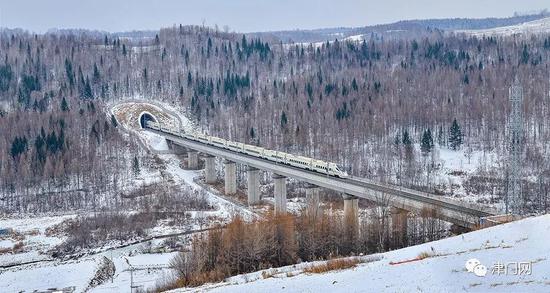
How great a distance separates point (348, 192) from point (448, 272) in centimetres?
2637

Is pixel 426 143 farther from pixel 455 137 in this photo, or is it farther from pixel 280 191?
pixel 280 191

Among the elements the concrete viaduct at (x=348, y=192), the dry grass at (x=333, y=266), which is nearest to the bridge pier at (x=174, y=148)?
the concrete viaduct at (x=348, y=192)

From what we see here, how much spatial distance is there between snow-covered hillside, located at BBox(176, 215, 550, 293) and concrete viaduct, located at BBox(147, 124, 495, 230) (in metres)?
9.95

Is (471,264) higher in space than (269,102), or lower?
lower

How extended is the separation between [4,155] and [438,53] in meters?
103

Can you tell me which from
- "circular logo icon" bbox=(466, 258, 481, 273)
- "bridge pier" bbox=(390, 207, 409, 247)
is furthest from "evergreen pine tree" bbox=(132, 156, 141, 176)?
"circular logo icon" bbox=(466, 258, 481, 273)

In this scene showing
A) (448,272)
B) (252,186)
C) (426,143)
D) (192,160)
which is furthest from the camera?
(192,160)

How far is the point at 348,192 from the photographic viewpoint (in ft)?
156

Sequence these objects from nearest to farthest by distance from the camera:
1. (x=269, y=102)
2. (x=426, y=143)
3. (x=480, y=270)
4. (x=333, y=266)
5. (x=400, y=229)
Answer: (x=480, y=270), (x=333, y=266), (x=400, y=229), (x=426, y=143), (x=269, y=102)

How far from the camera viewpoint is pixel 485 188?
6800 centimetres

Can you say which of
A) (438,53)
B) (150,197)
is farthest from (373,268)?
(438,53)

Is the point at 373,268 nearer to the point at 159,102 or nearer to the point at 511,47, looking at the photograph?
the point at 159,102

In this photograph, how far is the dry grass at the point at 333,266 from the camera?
2550 centimetres

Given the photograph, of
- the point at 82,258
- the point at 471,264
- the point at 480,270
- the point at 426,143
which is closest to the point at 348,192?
the point at 82,258
